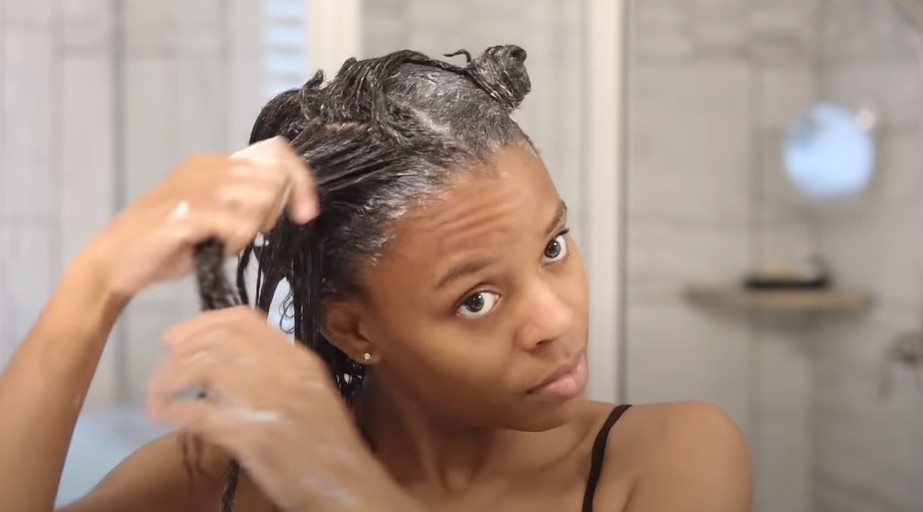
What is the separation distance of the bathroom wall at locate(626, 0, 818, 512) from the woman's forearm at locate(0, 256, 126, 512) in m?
0.98

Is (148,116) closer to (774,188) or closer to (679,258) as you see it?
(679,258)

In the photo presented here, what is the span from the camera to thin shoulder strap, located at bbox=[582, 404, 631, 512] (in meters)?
0.62

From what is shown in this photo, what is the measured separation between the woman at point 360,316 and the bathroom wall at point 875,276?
2.96 ft

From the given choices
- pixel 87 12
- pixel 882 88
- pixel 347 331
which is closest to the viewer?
pixel 347 331

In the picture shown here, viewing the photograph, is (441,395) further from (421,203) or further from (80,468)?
(80,468)

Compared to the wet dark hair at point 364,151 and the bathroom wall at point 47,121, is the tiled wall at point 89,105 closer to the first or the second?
the bathroom wall at point 47,121

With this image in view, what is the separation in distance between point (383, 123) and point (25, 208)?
0.81m

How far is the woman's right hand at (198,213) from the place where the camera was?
1.66 feet

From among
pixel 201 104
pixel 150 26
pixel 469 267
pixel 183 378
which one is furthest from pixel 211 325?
pixel 150 26

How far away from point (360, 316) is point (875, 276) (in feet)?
3.61

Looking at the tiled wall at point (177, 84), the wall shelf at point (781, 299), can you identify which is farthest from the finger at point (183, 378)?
the wall shelf at point (781, 299)

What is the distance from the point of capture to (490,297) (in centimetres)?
54

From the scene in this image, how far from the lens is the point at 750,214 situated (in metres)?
1.51

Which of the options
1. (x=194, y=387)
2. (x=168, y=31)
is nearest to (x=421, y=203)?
(x=194, y=387)
